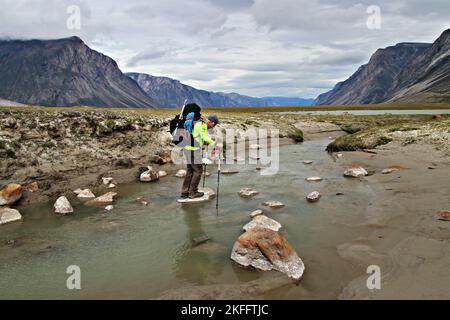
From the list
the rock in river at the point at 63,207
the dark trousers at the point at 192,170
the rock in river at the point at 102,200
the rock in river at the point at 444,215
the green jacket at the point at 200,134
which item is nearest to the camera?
the rock in river at the point at 444,215

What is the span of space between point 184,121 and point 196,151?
61.1 inches

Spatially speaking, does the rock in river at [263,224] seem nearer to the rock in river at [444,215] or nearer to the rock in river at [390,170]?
the rock in river at [444,215]

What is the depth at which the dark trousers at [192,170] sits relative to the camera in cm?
1658

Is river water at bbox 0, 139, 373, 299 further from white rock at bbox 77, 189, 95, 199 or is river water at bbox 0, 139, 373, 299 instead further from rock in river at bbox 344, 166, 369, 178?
white rock at bbox 77, 189, 95, 199

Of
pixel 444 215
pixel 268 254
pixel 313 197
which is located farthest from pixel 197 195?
pixel 444 215

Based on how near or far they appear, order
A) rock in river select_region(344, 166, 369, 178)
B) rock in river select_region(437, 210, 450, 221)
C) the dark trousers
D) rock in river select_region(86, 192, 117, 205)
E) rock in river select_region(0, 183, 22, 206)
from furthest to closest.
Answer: rock in river select_region(344, 166, 369, 178) < rock in river select_region(86, 192, 117, 205) < the dark trousers < rock in river select_region(0, 183, 22, 206) < rock in river select_region(437, 210, 450, 221)

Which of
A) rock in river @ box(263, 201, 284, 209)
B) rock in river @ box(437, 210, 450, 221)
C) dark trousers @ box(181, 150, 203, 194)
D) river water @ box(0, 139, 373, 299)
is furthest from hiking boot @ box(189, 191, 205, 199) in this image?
rock in river @ box(437, 210, 450, 221)

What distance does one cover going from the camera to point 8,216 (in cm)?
1450

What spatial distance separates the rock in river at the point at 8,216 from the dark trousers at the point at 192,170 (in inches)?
293

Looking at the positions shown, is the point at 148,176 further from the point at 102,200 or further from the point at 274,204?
the point at 274,204

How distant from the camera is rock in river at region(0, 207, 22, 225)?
1430cm

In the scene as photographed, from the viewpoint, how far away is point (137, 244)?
11734 mm

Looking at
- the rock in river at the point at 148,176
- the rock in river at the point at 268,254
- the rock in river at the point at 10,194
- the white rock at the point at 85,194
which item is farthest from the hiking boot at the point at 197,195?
the rock in river at the point at 10,194
